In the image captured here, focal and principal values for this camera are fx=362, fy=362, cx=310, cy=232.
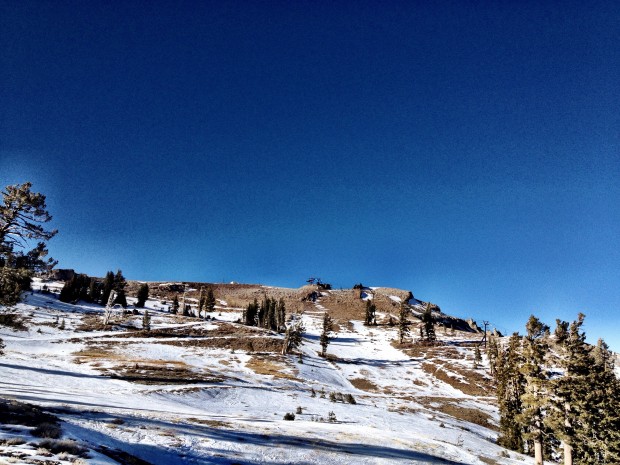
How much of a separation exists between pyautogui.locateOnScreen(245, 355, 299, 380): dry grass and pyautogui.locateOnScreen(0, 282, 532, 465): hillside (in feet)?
1.23

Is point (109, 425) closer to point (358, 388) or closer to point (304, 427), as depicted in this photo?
point (304, 427)

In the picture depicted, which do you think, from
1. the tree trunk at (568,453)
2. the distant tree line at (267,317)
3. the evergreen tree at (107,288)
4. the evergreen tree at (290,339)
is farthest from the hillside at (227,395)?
the distant tree line at (267,317)

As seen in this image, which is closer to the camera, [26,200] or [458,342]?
[26,200]

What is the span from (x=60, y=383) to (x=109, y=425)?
59.7ft

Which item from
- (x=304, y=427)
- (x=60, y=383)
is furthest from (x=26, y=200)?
(x=304, y=427)

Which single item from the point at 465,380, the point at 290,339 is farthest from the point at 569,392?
the point at 290,339

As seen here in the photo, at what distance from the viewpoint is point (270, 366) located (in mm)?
59719

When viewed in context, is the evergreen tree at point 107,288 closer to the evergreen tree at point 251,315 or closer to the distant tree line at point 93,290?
the distant tree line at point 93,290

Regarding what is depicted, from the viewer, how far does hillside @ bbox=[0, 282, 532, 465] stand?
593 inches

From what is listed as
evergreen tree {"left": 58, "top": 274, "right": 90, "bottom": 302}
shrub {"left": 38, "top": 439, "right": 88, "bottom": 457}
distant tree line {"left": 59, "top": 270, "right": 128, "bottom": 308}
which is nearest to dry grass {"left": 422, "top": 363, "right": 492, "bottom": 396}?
shrub {"left": 38, "top": 439, "right": 88, "bottom": 457}

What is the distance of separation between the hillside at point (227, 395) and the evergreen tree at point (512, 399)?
2075 millimetres

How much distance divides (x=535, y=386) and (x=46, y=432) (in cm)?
3123

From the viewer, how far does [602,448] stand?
26.8 m

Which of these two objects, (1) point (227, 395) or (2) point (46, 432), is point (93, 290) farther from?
(2) point (46, 432)
